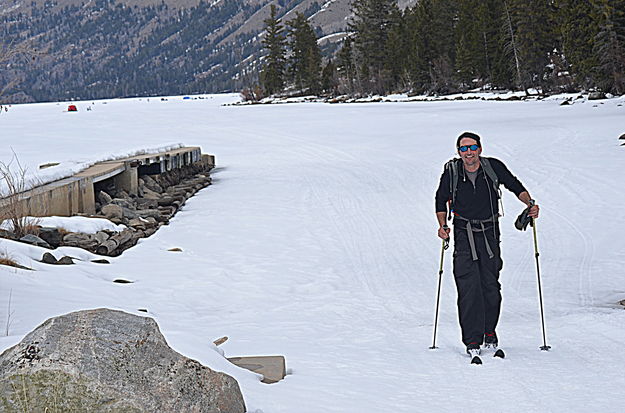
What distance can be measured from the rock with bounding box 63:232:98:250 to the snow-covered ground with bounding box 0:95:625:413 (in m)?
0.51

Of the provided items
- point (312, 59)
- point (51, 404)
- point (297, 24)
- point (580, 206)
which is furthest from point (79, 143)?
point (297, 24)

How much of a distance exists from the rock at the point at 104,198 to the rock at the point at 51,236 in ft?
12.4

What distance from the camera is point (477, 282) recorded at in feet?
20.7

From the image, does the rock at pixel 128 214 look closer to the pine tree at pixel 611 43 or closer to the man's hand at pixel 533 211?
the man's hand at pixel 533 211

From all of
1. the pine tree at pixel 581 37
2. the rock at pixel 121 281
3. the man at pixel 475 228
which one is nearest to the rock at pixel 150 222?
the rock at pixel 121 281

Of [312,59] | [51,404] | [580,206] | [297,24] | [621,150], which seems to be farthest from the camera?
[297,24]

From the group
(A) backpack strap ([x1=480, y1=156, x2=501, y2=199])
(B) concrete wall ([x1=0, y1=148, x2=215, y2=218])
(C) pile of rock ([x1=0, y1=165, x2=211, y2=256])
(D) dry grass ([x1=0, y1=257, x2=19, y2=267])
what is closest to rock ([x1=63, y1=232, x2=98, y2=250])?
(C) pile of rock ([x1=0, y1=165, x2=211, y2=256])

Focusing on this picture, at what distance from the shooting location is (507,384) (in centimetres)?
545

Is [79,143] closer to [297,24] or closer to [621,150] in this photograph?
[621,150]

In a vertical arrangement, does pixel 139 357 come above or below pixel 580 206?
above

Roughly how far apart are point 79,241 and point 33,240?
82 cm

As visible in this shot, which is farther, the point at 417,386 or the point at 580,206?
the point at 580,206

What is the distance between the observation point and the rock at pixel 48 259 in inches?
358

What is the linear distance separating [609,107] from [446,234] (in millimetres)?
33329
